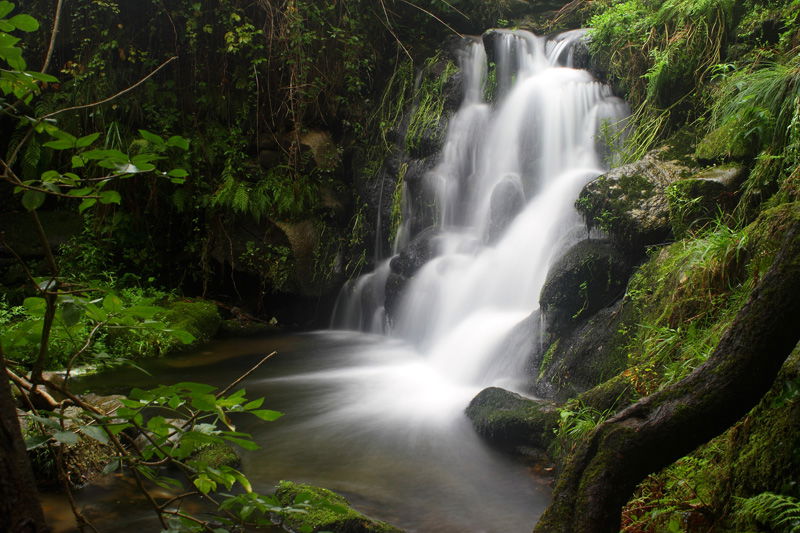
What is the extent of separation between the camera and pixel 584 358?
15.0ft

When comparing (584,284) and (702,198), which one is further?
(584,284)

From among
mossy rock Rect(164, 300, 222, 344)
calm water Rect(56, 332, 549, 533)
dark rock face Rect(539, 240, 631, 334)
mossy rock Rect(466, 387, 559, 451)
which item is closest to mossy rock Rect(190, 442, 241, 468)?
calm water Rect(56, 332, 549, 533)

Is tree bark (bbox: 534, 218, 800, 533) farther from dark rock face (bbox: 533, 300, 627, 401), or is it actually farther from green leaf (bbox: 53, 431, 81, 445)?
dark rock face (bbox: 533, 300, 627, 401)

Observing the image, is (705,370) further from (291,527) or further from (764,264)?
(291,527)

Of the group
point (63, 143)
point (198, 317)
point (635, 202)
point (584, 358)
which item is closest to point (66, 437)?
point (63, 143)

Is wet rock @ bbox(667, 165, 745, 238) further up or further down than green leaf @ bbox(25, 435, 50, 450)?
further up

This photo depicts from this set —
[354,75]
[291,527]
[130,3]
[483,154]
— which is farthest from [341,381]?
[130,3]

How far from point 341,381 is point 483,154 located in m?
4.26

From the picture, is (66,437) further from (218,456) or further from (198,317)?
(198,317)

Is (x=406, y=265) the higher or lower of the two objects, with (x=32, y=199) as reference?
higher

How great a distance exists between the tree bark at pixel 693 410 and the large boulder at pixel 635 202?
2938 millimetres

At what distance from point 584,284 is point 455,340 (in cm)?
206

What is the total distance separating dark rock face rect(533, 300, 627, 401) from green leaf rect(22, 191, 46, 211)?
3.85m

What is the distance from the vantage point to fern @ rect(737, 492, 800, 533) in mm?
1812
